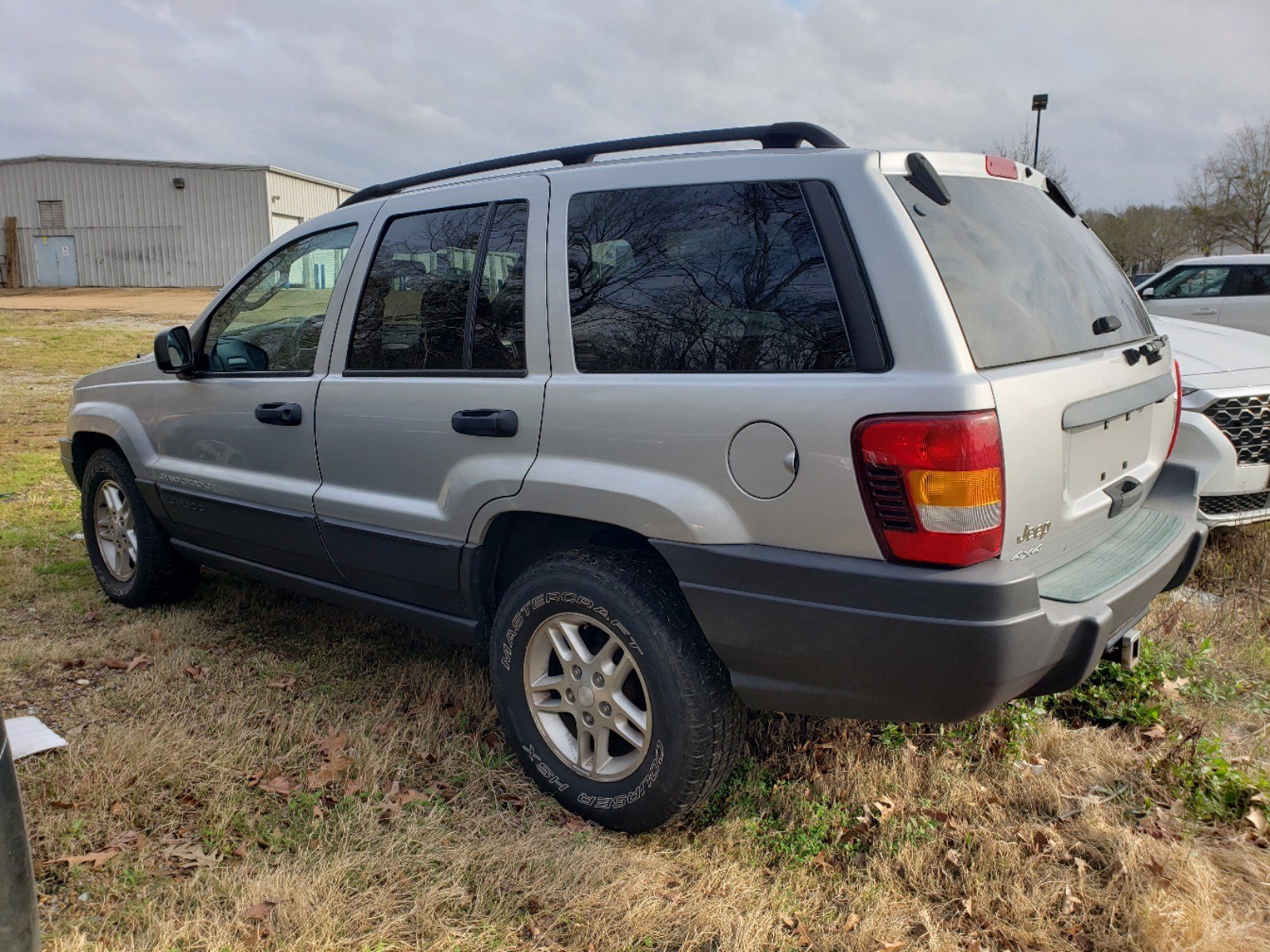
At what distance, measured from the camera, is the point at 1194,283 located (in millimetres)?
11242

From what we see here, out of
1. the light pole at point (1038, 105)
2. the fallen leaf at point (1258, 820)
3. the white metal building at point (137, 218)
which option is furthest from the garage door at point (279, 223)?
the fallen leaf at point (1258, 820)

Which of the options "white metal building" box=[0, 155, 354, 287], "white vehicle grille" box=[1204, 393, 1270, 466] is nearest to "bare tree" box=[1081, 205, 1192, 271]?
"white metal building" box=[0, 155, 354, 287]

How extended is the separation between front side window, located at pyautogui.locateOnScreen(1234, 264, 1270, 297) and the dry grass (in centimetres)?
857

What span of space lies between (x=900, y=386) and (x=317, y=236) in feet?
8.46

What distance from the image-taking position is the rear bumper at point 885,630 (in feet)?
7.21

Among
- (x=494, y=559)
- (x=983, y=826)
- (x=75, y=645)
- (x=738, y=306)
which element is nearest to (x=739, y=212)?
(x=738, y=306)

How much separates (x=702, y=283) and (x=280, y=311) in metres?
2.08

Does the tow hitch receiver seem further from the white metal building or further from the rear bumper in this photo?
the white metal building

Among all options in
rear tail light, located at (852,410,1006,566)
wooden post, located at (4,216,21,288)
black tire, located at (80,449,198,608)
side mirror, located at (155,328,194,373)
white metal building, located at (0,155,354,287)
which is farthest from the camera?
wooden post, located at (4,216,21,288)

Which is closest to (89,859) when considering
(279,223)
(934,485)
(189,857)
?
(189,857)

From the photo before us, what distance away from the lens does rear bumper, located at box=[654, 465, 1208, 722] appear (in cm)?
220

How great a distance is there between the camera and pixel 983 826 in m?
2.77

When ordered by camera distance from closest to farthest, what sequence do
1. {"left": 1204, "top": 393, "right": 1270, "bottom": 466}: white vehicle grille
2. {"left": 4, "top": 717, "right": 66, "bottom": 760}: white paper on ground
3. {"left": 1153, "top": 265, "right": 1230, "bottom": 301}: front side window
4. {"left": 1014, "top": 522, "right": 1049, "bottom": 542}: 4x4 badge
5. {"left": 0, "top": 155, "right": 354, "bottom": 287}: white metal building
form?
{"left": 1014, "top": 522, "right": 1049, "bottom": 542}: 4x4 badge
{"left": 4, "top": 717, "right": 66, "bottom": 760}: white paper on ground
{"left": 1204, "top": 393, "right": 1270, "bottom": 466}: white vehicle grille
{"left": 1153, "top": 265, "right": 1230, "bottom": 301}: front side window
{"left": 0, "top": 155, "right": 354, "bottom": 287}: white metal building

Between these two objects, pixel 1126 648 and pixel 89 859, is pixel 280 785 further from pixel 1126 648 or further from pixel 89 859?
pixel 1126 648
